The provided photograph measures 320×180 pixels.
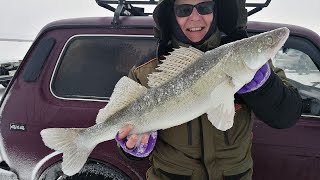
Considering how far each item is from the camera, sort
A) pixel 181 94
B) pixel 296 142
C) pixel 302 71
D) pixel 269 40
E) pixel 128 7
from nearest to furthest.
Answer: pixel 269 40
pixel 181 94
pixel 296 142
pixel 302 71
pixel 128 7

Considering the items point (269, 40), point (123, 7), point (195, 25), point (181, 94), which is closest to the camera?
point (269, 40)

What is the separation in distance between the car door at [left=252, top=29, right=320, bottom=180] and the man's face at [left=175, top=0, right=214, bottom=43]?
1.11m

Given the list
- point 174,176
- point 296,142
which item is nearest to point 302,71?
point 296,142

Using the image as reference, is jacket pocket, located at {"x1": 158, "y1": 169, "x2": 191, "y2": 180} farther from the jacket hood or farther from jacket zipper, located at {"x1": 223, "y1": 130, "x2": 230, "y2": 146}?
the jacket hood

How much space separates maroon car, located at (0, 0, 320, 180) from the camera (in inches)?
141

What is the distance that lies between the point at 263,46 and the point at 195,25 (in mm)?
631

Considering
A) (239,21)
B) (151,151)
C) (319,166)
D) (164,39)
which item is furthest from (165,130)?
(319,166)

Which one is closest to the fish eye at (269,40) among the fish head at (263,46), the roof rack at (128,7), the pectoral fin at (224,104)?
the fish head at (263,46)

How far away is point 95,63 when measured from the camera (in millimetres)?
3881

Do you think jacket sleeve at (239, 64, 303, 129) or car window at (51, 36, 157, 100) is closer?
jacket sleeve at (239, 64, 303, 129)

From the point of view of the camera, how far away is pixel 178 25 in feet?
9.51

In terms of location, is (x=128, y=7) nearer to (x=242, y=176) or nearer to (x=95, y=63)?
(x=95, y=63)

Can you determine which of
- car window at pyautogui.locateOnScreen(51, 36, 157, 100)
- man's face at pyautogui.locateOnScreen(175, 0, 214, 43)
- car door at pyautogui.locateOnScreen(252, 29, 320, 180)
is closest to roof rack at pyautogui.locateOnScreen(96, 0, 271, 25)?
car window at pyautogui.locateOnScreen(51, 36, 157, 100)

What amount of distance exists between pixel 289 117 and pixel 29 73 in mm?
2499
